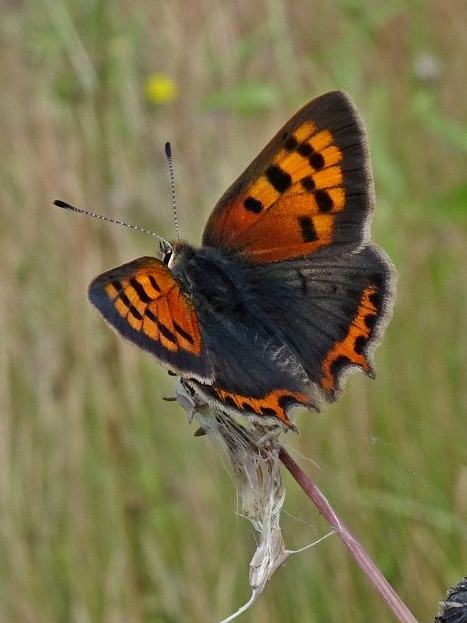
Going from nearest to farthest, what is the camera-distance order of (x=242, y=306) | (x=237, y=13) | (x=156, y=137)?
1. (x=242, y=306)
2. (x=156, y=137)
3. (x=237, y=13)

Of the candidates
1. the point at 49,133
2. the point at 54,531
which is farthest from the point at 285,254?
the point at 49,133

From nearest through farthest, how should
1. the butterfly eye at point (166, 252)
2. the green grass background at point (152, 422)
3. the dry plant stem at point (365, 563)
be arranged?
1. the dry plant stem at point (365, 563)
2. the butterfly eye at point (166, 252)
3. the green grass background at point (152, 422)

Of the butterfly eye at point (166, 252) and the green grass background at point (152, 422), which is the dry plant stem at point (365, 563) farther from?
the green grass background at point (152, 422)

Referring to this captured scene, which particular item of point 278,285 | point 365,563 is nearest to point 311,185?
point 278,285

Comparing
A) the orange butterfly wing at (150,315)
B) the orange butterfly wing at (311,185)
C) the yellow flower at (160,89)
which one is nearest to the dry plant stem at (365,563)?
the orange butterfly wing at (150,315)

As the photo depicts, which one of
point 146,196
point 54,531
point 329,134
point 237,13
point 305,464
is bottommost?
point 305,464

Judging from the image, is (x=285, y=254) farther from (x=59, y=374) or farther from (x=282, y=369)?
(x=59, y=374)
